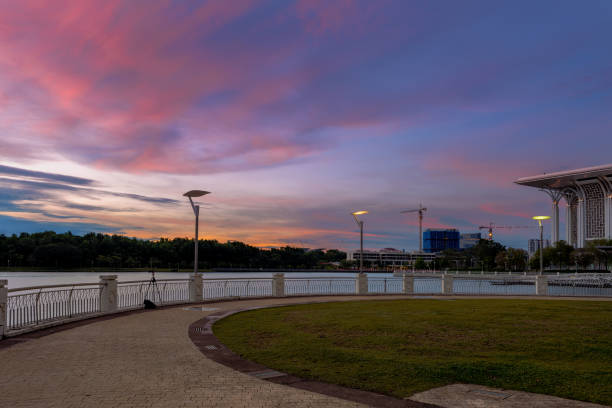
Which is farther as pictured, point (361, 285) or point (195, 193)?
point (361, 285)

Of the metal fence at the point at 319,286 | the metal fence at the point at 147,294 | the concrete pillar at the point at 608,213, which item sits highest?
the concrete pillar at the point at 608,213

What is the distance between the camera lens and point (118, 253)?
146 metres

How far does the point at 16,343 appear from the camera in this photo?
11.4 metres

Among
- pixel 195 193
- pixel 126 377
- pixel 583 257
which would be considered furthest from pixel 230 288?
pixel 583 257

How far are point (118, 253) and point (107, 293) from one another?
139m

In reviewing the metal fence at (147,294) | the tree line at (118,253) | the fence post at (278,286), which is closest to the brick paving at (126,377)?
the metal fence at (147,294)

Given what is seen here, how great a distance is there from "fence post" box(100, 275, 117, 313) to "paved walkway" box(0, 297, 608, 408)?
430 centimetres

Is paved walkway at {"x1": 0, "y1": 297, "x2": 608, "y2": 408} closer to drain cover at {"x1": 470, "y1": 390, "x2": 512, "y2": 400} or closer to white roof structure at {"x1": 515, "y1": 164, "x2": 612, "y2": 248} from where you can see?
drain cover at {"x1": 470, "y1": 390, "x2": 512, "y2": 400}

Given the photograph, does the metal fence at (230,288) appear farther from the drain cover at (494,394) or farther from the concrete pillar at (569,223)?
the concrete pillar at (569,223)

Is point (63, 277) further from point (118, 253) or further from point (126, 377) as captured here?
point (126, 377)

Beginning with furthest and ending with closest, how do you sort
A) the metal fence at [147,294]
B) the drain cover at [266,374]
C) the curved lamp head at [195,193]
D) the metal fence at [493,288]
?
the metal fence at [493,288], the curved lamp head at [195,193], the metal fence at [147,294], the drain cover at [266,374]

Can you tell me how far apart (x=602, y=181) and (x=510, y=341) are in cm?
14377

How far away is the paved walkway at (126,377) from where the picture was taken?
6.85m

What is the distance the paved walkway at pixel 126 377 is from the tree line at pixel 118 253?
11309 cm
